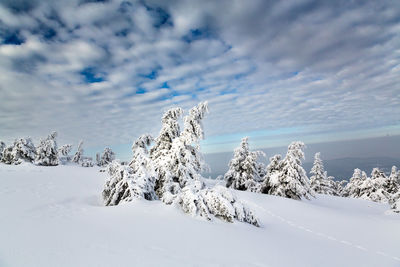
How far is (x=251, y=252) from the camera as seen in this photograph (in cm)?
518

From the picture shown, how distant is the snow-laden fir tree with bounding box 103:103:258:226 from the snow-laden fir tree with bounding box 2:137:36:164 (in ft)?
96.2

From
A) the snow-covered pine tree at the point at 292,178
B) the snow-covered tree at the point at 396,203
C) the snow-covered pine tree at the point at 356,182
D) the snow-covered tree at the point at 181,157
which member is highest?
the snow-covered tree at the point at 181,157

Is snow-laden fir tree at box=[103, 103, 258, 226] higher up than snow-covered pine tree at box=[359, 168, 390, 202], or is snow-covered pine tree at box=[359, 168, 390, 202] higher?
snow-laden fir tree at box=[103, 103, 258, 226]

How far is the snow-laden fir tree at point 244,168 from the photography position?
897 inches

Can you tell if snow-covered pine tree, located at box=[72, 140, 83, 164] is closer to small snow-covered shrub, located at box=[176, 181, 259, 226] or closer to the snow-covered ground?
the snow-covered ground

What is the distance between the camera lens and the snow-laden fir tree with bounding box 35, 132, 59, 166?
35403mm

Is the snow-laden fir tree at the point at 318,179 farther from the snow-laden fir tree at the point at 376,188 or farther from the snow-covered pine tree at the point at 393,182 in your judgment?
the snow-covered pine tree at the point at 393,182

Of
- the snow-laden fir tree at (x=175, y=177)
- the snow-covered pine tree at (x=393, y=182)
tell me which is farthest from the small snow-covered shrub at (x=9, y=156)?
the snow-covered pine tree at (x=393, y=182)

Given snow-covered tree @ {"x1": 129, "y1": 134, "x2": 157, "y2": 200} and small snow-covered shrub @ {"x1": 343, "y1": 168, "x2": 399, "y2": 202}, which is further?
small snow-covered shrub @ {"x1": 343, "y1": 168, "x2": 399, "y2": 202}

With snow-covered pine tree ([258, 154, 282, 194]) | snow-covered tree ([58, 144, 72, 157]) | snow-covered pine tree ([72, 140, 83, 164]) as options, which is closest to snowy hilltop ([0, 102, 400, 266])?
snow-covered pine tree ([258, 154, 282, 194])

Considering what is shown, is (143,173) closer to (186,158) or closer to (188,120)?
(186,158)

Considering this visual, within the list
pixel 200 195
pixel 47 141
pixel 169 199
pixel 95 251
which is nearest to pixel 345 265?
pixel 200 195

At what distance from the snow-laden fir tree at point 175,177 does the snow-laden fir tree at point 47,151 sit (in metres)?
A: 32.1

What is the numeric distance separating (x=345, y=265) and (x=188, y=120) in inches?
366
